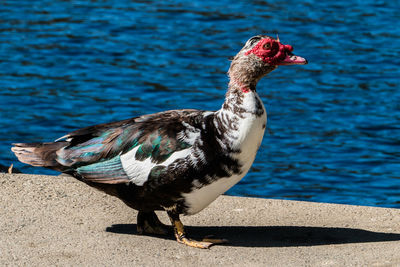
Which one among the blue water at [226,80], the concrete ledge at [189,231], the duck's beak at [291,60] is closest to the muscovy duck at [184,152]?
the duck's beak at [291,60]

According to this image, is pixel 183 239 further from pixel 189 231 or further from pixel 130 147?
pixel 130 147

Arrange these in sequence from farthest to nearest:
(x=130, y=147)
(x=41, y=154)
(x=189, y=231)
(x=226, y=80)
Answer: (x=226, y=80) < (x=189, y=231) < (x=41, y=154) < (x=130, y=147)

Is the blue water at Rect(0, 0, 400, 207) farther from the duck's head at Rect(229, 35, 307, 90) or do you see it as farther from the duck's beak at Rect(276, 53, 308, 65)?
the duck's head at Rect(229, 35, 307, 90)

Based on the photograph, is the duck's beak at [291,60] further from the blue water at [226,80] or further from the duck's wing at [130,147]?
the blue water at [226,80]

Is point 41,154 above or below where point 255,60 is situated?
below

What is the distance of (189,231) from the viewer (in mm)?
6012

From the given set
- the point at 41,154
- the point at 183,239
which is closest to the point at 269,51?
the point at 183,239

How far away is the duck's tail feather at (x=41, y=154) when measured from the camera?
5.78 meters

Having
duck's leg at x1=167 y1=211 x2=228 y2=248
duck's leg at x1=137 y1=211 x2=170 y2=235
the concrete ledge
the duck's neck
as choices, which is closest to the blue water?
the concrete ledge

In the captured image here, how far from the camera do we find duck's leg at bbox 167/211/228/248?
5.61 meters

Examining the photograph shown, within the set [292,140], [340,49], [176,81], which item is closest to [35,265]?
[292,140]

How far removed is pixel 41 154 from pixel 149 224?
0.96 m

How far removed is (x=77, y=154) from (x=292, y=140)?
15.2 ft

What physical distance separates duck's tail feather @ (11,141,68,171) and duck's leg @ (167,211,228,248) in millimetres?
900
